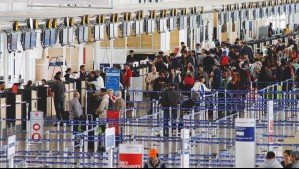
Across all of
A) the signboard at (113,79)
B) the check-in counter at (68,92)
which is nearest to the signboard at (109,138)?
the check-in counter at (68,92)

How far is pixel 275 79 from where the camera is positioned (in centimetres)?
4503

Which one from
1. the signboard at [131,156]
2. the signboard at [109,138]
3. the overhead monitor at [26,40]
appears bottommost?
the signboard at [131,156]

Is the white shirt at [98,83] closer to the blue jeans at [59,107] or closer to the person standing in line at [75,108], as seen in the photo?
the blue jeans at [59,107]

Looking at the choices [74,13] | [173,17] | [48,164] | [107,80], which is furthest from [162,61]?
[48,164]

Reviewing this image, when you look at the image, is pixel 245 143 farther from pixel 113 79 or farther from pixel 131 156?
pixel 113 79

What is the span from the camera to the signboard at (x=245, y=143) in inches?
917

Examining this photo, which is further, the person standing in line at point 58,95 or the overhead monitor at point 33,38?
the person standing in line at point 58,95

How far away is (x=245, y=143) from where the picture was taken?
23672 mm

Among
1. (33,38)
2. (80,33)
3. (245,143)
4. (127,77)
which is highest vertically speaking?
(80,33)

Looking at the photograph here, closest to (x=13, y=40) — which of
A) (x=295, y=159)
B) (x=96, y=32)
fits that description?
(x=96, y=32)

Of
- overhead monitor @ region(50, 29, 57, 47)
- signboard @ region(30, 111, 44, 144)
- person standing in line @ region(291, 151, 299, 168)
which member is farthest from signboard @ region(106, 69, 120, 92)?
person standing in line @ region(291, 151, 299, 168)

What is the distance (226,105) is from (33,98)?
237 inches

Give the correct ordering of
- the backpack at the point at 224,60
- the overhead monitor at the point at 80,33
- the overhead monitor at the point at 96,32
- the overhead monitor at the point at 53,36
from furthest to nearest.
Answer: the backpack at the point at 224,60 < the overhead monitor at the point at 96,32 < the overhead monitor at the point at 80,33 < the overhead monitor at the point at 53,36

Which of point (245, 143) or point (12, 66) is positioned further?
point (12, 66)
